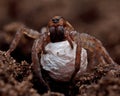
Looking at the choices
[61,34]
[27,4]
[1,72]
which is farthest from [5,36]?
[1,72]

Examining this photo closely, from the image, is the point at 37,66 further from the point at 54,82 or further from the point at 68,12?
the point at 68,12

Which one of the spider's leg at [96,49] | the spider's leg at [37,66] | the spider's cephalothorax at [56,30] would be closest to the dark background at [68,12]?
the spider's leg at [96,49]

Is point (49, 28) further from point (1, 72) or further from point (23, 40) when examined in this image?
point (23, 40)

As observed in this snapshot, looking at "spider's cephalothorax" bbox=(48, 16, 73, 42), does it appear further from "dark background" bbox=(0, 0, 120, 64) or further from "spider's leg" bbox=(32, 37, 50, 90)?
"dark background" bbox=(0, 0, 120, 64)

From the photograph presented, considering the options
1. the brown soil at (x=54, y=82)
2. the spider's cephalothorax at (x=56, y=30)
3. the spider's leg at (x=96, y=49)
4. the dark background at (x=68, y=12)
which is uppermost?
the dark background at (x=68, y=12)

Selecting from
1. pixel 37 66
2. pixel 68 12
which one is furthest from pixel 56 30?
pixel 68 12

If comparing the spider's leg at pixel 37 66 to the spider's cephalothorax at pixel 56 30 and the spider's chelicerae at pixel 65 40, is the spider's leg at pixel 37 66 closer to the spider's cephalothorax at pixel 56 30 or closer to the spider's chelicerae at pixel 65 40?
the spider's chelicerae at pixel 65 40

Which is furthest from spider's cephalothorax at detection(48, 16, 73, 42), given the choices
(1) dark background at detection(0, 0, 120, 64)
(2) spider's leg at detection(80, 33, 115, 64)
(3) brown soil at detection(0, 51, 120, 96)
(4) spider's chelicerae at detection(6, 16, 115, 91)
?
(1) dark background at detection(0, 0, 120, 64)

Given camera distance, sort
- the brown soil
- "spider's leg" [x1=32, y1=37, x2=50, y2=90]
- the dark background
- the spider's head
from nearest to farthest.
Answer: the brown soil
"spider's leg" [x1=32, y1=37, x2=50, y2=90]
the spider's head
the dark background
